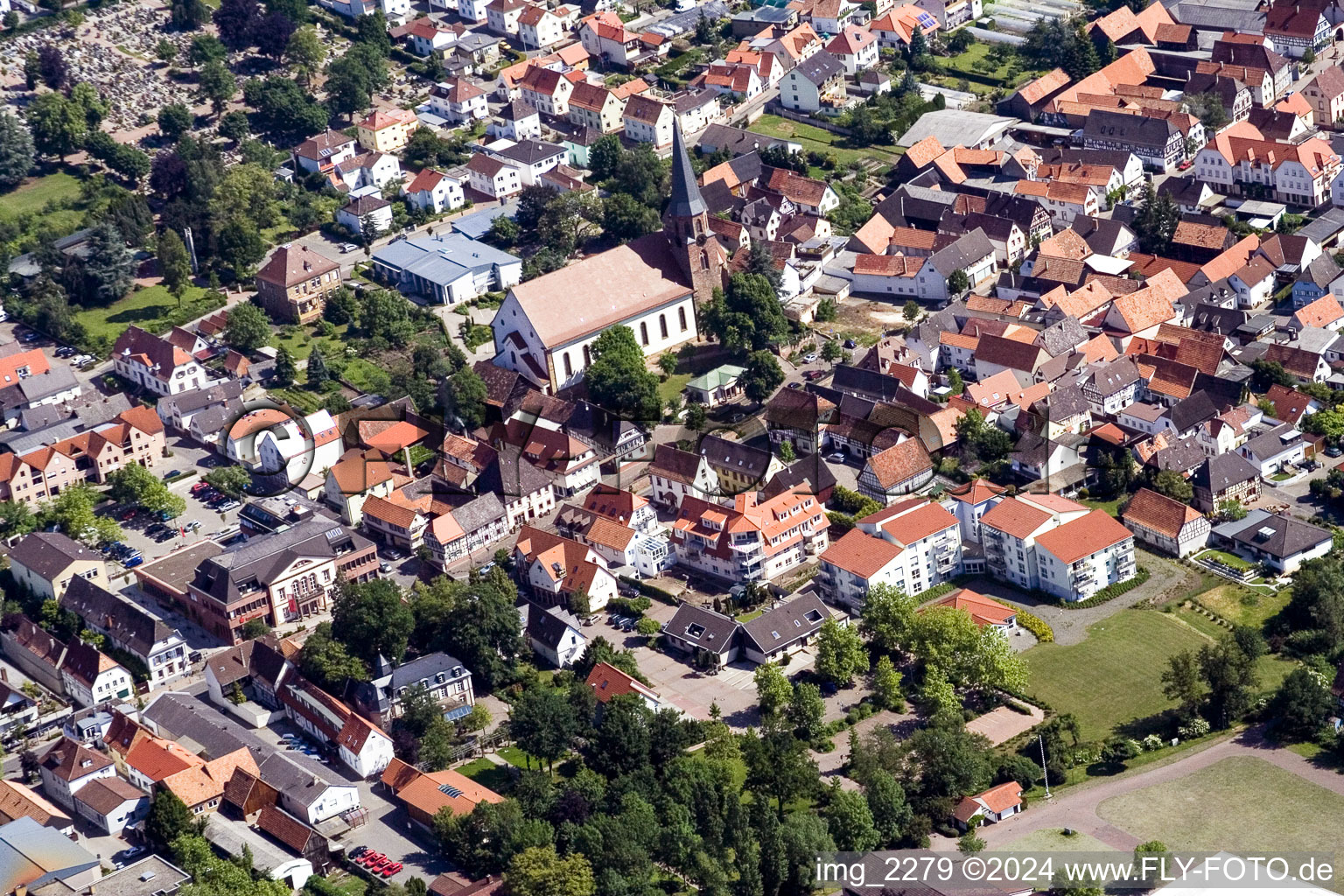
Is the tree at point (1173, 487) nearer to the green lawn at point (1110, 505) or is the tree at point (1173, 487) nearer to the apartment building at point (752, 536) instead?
the green lawn at point (1110, 505)

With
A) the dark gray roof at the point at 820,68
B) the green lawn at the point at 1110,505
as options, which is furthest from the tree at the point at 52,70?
the green lawn at the point at 1110,505

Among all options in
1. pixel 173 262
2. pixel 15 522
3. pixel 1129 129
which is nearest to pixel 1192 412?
pixel 1129 129

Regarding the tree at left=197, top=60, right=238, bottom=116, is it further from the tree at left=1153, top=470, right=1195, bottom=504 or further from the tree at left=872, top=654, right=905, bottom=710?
the tree at left=872, top=654, right=905, bottom=710

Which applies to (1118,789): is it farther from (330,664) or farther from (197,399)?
(197,399)

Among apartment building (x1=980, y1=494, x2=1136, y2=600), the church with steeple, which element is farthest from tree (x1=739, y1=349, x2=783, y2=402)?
apartment building (x1=980, y1=494, x2=1136, y2=600)

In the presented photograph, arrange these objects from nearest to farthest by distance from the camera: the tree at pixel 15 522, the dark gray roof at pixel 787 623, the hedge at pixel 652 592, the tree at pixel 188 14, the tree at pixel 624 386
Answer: the dark gray roof at pixel 787 623 < the hedge at pixel 652 592 < the tree at pixel 15 522 < the tree at pixel 624 386 < the tree at pixel 188 14

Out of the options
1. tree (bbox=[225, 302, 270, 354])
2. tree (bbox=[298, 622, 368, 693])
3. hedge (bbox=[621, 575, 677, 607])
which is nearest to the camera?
tree (bbox=[298, 622, 368, 693])

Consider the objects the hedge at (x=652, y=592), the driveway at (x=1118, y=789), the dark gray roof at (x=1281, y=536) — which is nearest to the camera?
the driveway at (x=1118, y=789)

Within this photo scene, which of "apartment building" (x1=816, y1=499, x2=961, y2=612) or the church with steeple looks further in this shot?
the church with steeple
